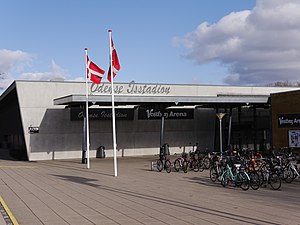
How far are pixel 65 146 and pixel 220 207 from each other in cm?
2482

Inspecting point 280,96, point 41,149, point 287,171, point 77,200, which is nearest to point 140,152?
point 41,149

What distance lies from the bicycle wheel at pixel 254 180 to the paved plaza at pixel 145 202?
0.77ft

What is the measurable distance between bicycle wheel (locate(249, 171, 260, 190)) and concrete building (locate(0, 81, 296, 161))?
15.2 metres

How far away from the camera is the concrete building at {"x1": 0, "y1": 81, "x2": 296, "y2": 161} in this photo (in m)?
32.9

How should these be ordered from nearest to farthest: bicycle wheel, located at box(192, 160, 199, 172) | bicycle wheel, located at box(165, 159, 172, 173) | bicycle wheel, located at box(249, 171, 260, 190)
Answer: bicycle wheel, located at box(249, 171, 260, 190) → bicycle wheel, located at box(165, 159, 172, 173) → bicycle wheel, located at box(192, 160, 199, 172)

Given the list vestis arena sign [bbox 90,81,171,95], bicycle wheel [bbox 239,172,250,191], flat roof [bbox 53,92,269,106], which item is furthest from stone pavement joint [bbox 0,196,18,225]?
vestis arena sign [bbox 90,81,171,95]

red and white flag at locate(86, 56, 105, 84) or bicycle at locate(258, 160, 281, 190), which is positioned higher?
red and white flag at locate(86, 56, 105, 84)

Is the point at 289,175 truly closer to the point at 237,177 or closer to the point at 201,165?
the point at 237,177

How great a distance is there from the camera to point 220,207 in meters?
11.0

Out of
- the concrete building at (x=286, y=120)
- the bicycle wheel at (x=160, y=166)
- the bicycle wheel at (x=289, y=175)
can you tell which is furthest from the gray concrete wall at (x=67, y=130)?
the bicycle wheel at (x=289, y=175)

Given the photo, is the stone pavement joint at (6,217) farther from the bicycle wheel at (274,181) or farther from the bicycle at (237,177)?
the bicycle wheel at (274,181)

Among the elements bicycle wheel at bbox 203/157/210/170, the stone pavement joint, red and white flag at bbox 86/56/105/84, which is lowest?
the stone pavement joint

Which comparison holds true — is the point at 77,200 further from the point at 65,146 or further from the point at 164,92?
the point at 164,92

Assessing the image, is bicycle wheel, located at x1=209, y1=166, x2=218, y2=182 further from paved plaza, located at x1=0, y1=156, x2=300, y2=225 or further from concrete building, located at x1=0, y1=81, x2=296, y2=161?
concrete building, located at x1=0, y1=81, x2=296, y2=161
